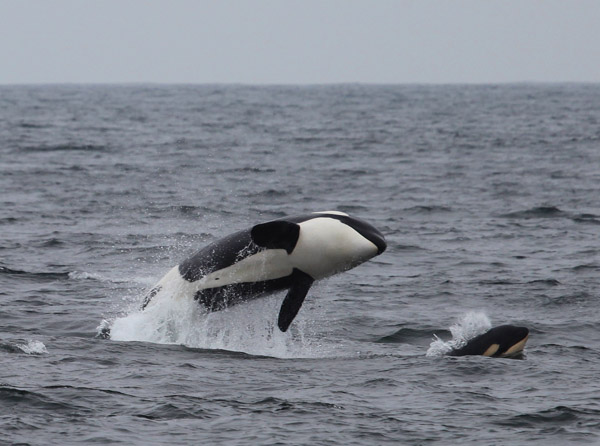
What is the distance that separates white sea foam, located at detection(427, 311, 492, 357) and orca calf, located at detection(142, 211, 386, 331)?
6.34ft

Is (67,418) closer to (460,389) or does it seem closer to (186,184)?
(460,389)

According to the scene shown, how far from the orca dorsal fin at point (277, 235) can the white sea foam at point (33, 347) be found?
2.87 m

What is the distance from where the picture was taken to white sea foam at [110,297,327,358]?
14.4m

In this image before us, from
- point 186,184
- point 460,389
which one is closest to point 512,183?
point 186,184

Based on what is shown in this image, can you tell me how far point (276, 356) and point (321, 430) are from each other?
3554mm

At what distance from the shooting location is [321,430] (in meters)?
10.8

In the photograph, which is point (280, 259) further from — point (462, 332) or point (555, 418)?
point (555, 418)

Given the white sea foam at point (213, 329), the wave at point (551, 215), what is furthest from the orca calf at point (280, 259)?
the wave at point (551, 215)

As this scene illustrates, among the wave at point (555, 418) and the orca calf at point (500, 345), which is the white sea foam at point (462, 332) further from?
the wave at point (555, 418)

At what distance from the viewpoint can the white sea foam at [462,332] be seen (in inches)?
578

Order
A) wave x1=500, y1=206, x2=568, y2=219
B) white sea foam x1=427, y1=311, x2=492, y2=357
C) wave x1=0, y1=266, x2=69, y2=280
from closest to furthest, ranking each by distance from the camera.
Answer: white sea foam x1=427, y1=311, x2=492, y2=357 < wave x1=0, y1=266, x2=69, y2=280 < wave x1=500, y1=206, x2=568, y2=219

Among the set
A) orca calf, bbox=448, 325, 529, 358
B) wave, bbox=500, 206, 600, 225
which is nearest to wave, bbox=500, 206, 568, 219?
wave, bbox=500, 206, 600, 225

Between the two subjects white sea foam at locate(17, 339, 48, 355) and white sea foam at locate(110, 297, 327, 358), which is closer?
white sea foam at locate(17, 339, 48, 355)

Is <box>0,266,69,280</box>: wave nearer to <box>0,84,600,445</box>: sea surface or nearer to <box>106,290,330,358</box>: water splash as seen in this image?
<box>0,84,600,445</box>: sea surface
